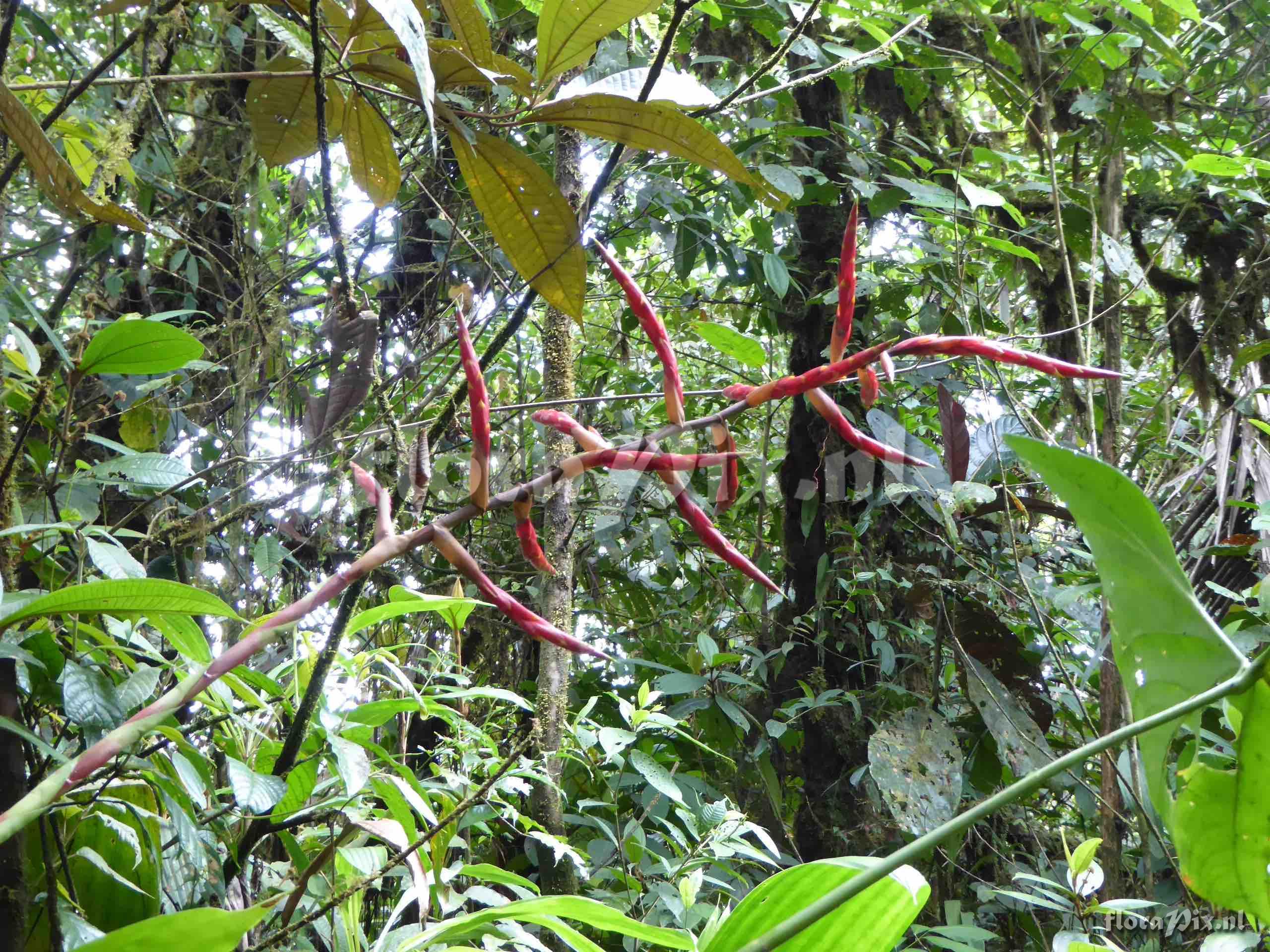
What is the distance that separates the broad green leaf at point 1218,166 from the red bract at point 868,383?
126 cm

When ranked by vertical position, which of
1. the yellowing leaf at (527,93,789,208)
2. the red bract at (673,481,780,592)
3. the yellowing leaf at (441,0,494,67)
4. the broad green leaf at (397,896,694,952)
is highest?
the yellowing leaf at (441,0,494,67)

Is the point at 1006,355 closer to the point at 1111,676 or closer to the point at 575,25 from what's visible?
the point at 575,25

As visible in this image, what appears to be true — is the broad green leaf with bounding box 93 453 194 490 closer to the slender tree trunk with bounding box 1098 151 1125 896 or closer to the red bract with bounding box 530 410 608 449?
the red bract with bounding box 530 410 608 449

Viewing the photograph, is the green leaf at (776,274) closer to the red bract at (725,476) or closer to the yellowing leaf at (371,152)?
the yellowing leaf at (371,152)

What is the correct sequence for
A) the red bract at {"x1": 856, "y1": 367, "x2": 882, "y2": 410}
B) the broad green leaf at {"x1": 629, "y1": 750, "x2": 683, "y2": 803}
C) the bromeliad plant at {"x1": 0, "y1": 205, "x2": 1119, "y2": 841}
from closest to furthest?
the bromeliad plant at {"x1": 0, "y1": 205, "x2": 1119, "y2": 841} < the red bract at {"x1": 856, "y1": 367, "x2": 882, "y2": 410} < the broad green leaf at {"x1": 629, "y1": 750, "x2": 683, "y2": 803}

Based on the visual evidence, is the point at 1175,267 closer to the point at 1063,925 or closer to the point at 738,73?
the point at 738,73

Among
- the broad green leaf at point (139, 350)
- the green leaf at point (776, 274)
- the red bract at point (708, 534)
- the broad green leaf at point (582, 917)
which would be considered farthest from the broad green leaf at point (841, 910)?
the green leaf at point (776, 274)

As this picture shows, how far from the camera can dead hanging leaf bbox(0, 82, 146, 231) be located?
55 centimetres

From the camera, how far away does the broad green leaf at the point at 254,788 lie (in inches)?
19.1

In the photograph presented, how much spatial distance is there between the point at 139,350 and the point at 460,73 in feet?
1.20

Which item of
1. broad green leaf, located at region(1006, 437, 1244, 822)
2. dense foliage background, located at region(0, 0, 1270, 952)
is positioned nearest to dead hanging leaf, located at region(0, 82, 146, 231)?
dense foliage background, located at region(0, 0, 1270, 952)

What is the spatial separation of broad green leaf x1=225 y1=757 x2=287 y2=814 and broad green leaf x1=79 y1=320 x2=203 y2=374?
36cm

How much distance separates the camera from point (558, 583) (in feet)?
3.90

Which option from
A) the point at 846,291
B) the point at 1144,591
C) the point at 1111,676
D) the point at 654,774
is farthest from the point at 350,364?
the point at 1111,676
